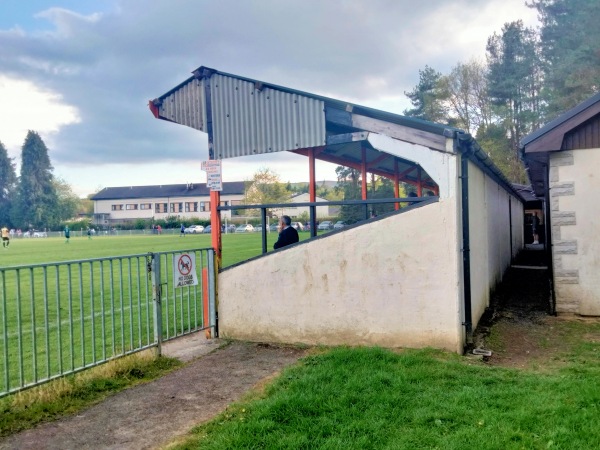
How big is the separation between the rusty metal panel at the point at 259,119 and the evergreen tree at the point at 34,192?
88007 mm

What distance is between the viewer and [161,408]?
4566mm

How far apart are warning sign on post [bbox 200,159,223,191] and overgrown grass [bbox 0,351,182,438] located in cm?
270

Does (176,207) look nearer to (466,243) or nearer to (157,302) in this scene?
(157,302)

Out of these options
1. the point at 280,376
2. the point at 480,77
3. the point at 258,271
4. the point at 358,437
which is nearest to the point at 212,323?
the point at 258,271

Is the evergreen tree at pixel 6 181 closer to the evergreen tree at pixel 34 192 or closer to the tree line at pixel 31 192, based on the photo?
the tree line at pixel 31 192

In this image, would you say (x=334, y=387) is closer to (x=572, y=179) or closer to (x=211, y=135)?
(x=211, y=135)

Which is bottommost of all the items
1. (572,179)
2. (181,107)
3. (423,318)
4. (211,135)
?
(423,318)

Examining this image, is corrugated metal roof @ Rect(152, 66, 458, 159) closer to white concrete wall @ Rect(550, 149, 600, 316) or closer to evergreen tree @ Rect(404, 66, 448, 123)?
white concrete wall @ Rect(550, 149, 600, 316)

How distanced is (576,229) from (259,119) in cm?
582

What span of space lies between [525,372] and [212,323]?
14.1ft

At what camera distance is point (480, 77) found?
4203cm

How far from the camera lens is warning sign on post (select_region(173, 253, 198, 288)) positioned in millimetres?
6540

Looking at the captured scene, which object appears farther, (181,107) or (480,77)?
(480,77)

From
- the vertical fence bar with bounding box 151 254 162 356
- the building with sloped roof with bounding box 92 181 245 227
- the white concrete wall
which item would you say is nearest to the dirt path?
the vertical fence bar with bounding box 151 254 162 356
